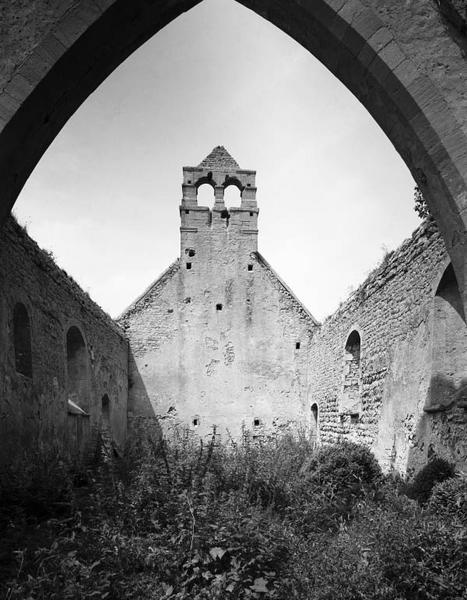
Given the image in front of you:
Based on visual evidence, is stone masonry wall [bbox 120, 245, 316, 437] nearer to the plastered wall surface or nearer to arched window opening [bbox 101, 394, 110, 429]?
the plastered wall surface

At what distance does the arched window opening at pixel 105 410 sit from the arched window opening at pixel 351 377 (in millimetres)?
6159

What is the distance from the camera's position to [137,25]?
302 cm

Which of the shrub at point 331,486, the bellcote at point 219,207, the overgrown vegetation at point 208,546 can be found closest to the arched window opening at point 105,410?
the bellcote at point 219,207

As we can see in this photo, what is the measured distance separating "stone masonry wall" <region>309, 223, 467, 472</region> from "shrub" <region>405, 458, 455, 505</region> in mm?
205

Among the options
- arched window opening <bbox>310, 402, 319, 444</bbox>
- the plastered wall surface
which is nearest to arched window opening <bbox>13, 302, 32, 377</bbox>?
the plastered wall surface

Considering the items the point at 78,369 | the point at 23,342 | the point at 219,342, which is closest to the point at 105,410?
the point at 78,369

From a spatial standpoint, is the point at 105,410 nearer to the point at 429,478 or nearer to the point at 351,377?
the point at 351,377

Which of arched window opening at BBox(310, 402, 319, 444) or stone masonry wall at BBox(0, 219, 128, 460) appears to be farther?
arched window opening at BBox(310, 402, 319, 444)

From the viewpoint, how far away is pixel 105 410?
1312 centimetres

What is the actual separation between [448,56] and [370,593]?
11.0ft

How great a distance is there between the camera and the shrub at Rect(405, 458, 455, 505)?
19.0 feet

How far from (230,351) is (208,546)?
41.4ft

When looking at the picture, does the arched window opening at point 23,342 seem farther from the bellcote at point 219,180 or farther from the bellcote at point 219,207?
the bellcote at point 219,180

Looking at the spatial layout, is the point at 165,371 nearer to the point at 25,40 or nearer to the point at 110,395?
the point at 110,395
